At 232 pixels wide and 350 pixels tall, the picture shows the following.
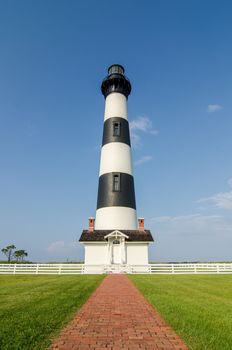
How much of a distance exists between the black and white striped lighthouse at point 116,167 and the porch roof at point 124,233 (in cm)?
44

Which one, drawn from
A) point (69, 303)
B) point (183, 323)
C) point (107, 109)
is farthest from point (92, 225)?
point (183, 323)

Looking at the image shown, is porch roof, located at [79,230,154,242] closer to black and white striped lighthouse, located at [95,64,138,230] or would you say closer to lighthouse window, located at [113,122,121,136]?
black and white striped lighthouse, located at [95,64,138,230]

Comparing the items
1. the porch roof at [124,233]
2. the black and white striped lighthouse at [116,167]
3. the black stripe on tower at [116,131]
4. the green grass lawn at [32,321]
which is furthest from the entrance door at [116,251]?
the green grass lawn at [32,321]

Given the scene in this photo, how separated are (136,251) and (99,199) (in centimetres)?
554

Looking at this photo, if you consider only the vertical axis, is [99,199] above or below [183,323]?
above

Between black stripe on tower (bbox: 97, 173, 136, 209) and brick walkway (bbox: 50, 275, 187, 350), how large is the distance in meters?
16.3

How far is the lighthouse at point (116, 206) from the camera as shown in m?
22.6

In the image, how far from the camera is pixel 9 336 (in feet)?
14.4

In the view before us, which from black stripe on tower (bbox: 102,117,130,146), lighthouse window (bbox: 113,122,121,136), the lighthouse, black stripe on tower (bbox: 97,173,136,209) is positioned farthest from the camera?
lighthouse window (bbox: 113,122,121,136)

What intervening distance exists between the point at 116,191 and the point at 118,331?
19031 mm

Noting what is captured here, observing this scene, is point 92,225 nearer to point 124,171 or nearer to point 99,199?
point 99,199

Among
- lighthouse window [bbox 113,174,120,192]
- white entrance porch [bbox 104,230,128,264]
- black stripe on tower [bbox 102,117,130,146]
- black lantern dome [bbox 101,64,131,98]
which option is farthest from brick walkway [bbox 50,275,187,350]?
black lantern dome [bbox 101,64,131,98]

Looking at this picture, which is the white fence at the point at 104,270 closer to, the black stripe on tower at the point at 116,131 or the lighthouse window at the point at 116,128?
the black stripe on tower at the point at 116,131

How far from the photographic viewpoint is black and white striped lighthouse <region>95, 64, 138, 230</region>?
2347 cm
